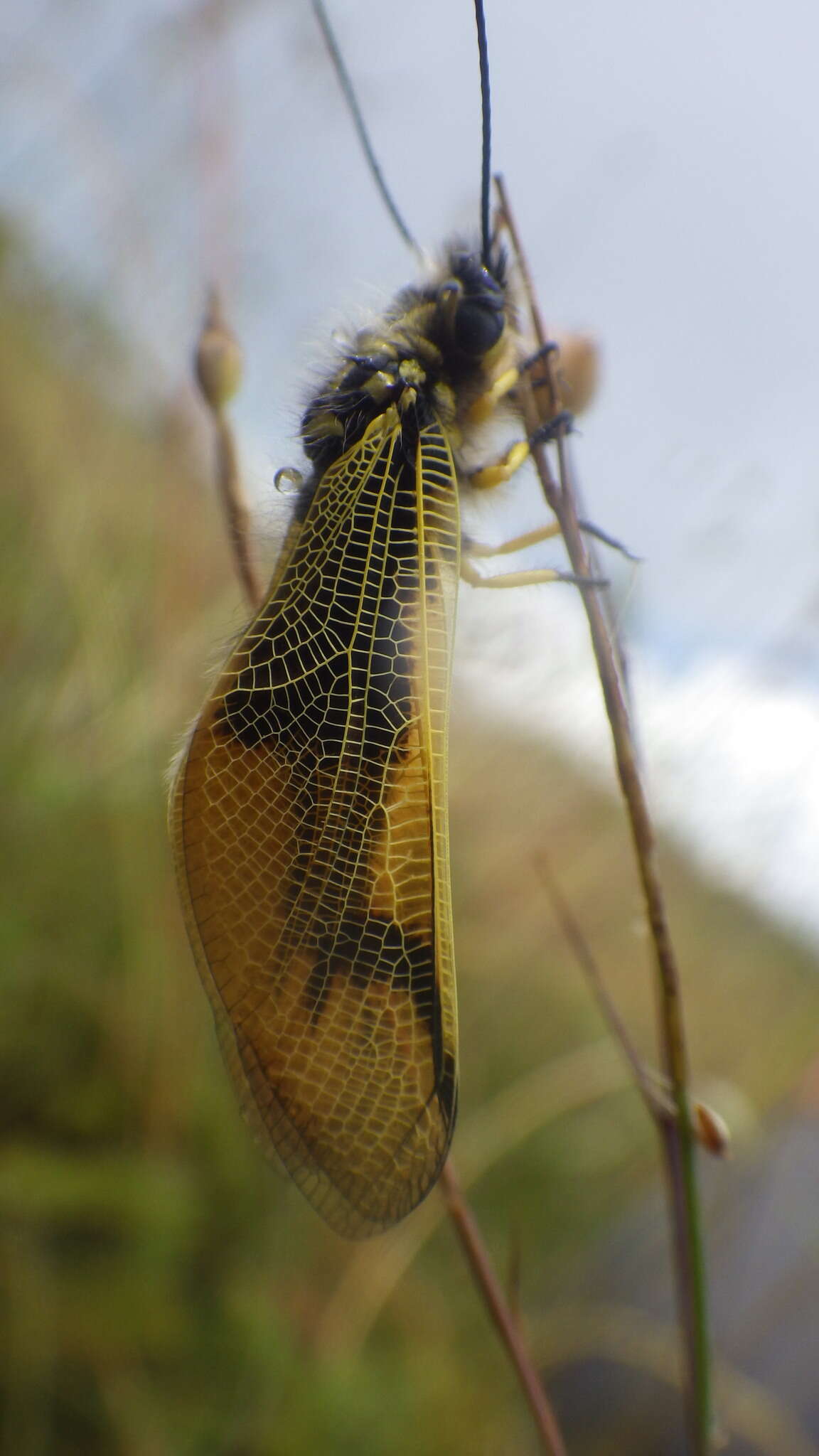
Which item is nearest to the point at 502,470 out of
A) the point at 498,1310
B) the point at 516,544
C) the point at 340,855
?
the point at 516,544

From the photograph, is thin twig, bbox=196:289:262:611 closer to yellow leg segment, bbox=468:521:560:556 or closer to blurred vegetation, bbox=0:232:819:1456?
yellow leg segment, bbox=468:521:560:556

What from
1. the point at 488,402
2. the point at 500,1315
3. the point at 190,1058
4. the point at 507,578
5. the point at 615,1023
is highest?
the point at 488,402

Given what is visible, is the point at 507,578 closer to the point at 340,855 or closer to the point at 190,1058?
the point at 340,855

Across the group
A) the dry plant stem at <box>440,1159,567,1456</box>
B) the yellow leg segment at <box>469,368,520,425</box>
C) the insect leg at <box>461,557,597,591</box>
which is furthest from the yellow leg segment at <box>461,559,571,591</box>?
the dry plant stem at <box>440,1159,567,1456</box>

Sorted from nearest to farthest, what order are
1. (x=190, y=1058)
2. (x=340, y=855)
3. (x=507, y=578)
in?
(x=340, y=855)
(x=507, y=578)
(x=190, y=1058)

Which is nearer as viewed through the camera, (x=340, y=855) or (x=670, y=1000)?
(x=670, y=1000)

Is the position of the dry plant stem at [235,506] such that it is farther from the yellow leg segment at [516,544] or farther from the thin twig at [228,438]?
the yellow leg segment at [516,544]
